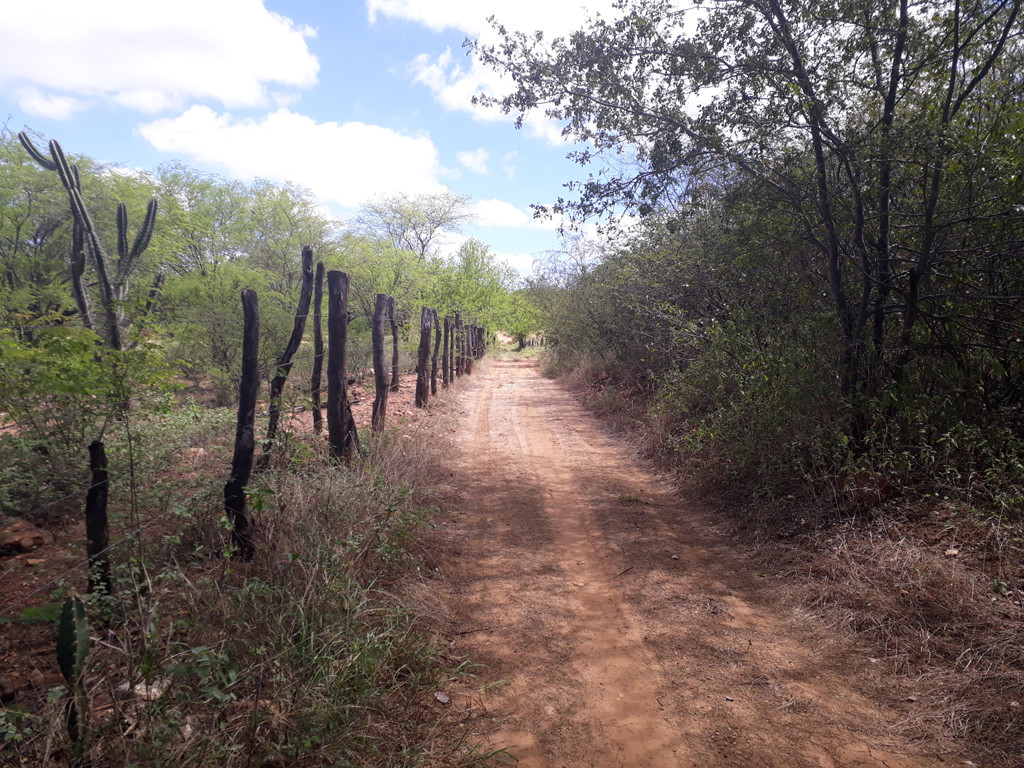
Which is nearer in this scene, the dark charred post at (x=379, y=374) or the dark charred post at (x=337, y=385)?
the dark charred post at (x=337, y=385)

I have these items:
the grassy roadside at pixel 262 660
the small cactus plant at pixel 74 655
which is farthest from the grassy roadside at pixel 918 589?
the small cactus plant at pixel 74 655

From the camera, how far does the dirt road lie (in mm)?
2762

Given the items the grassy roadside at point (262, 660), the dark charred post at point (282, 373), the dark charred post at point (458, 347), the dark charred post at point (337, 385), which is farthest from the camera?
the dark charred post at point (458, 347)

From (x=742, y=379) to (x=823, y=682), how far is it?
3856 mm

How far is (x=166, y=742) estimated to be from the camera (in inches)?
90.0

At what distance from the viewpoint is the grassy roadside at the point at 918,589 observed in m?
2.84

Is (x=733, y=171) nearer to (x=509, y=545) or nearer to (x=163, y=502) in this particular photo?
(x=509, y=545)

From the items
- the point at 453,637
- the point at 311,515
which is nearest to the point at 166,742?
the point at 453,637

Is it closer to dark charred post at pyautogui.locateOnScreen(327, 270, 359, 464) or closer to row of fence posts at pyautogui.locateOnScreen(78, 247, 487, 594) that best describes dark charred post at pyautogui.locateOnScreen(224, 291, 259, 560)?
row of fence posts at pyautogui.locateOnScreen(78, 247, 487, 594)

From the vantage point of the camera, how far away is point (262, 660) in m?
2.89

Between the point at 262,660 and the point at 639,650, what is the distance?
2.22 m

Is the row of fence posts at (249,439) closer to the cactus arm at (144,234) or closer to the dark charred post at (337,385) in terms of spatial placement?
the dark charred post at (337,385)

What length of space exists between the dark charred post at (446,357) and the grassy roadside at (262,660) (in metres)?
11.3

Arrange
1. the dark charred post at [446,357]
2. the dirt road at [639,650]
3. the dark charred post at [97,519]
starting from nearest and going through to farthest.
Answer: the dirt road at [639,650] → the dark charred post at [97,519] → the dark charred post at [446,357]
